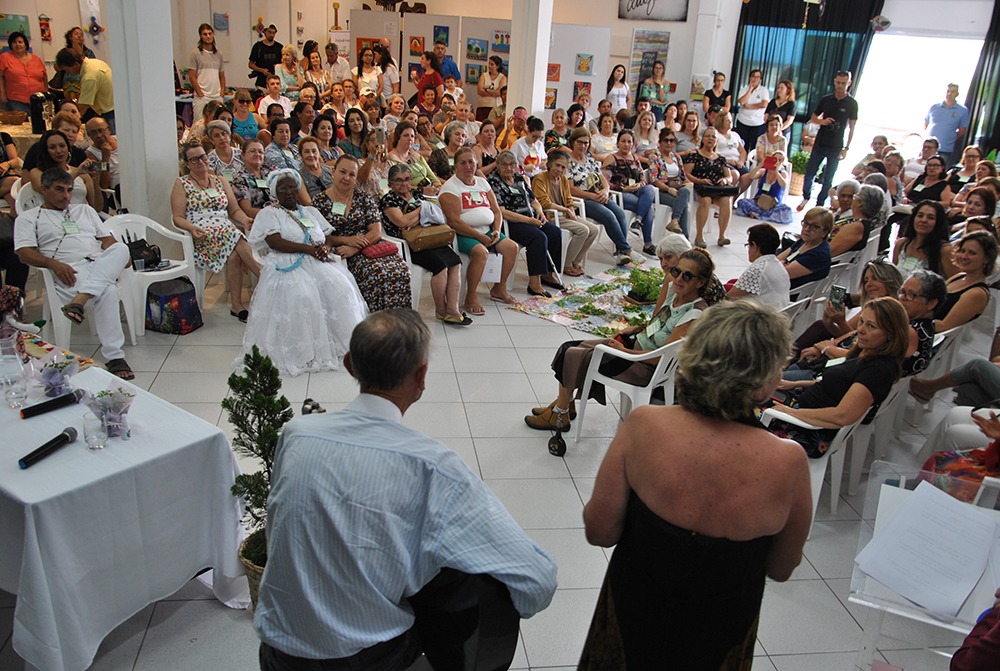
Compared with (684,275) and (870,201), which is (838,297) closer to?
(684,275)

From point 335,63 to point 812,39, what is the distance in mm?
7687

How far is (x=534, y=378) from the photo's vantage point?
4.94m

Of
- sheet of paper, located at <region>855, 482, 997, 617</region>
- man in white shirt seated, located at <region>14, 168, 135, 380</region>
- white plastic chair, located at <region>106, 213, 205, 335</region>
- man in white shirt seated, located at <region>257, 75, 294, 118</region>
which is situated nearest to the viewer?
sheet of paper, located at <region>855, 482, 997, 617</region>

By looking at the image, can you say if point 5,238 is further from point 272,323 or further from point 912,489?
point 912,489

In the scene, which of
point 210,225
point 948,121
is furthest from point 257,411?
point 948,121

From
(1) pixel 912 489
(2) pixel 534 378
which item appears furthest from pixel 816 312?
(1) pixel 912 489

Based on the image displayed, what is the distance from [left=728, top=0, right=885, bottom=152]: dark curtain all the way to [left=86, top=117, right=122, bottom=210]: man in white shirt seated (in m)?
10.2

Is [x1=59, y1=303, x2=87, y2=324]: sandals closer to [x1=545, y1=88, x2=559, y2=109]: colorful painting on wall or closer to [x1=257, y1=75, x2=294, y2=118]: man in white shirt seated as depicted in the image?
[x1=257, y1=75, x2=294, y2=118]: man in white shirt seated

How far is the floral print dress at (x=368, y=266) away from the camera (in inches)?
211

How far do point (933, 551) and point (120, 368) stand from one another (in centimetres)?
409

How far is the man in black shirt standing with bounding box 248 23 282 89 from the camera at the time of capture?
426 inches

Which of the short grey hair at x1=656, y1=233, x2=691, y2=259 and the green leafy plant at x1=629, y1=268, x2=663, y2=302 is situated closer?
the short grey hair at x1=656, y1=233, x2=691, y2=259

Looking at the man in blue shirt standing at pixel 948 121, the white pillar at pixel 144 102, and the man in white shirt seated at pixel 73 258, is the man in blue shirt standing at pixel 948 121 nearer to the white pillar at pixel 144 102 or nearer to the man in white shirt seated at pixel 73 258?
the white pillar at pixel 144 102

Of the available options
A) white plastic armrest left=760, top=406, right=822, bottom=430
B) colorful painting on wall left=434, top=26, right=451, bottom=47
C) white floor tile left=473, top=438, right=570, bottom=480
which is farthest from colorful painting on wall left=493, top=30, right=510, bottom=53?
white plastic armrest left=760, top=406, right=822, bottom=430
